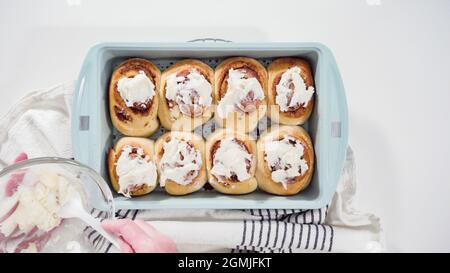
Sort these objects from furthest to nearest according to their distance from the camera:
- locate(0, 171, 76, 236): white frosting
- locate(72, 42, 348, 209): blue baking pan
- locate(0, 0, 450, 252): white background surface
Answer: locate(0, 0, 450, 252): white background surface → locate(72, 42, 348, 209): blue baking pan → locate(0, 171, 76, 236): white frosting

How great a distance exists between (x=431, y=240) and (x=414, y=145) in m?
0.25

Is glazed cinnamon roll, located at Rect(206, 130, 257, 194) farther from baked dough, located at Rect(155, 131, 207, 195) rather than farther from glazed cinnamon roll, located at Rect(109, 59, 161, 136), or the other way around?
glazed cinnamon roll, located at Rect(109, 59, 161, 136)

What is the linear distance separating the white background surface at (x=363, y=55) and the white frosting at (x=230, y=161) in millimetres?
305

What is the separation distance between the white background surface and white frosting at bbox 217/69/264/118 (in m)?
0.18

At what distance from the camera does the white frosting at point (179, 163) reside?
98cm

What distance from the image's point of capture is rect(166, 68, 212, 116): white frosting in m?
0.99

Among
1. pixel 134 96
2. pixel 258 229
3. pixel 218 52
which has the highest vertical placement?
pixel 218 52

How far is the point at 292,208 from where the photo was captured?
98 cm

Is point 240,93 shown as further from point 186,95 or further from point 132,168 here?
point 132,168

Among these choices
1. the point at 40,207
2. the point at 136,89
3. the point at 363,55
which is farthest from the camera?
the point at 363,55

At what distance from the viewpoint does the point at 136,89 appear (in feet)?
3.18

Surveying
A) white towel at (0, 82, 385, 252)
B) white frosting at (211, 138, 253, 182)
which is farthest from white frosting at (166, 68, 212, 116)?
white towel at (0, 82, 385, 252)

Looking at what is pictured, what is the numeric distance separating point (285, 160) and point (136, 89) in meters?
0.37

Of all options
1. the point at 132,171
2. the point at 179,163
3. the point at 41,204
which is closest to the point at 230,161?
the point at 179,163
